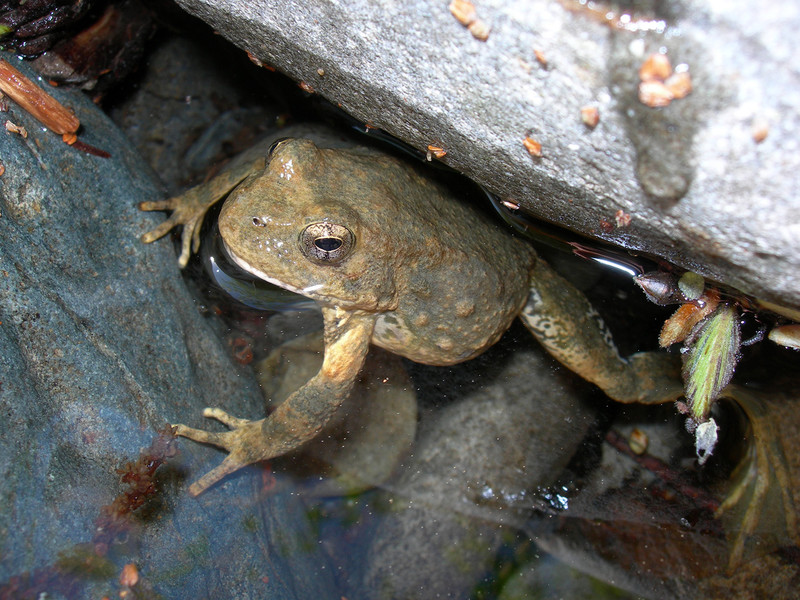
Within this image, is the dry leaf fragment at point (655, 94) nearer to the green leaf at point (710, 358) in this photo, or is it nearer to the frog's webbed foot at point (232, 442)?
the green leaf at point (710, 358)

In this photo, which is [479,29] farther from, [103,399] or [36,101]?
[36,101]

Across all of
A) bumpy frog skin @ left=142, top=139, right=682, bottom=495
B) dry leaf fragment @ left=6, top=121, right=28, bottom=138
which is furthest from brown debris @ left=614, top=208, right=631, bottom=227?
dry leaf fragment @ left=6, top=121, right=28, bottom=138

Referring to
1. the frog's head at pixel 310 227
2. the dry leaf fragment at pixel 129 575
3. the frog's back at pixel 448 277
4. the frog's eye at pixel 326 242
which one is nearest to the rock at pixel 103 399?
the dry leaf fragment at pixel 129 575

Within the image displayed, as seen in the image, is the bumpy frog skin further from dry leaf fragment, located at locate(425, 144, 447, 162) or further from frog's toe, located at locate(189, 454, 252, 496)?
dry leaf fragment, located at locate(425, 144, 447, 162)

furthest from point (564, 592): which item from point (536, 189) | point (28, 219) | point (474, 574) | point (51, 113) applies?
point (51, 113)

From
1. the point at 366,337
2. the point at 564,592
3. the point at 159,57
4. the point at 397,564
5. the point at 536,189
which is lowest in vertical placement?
the point at 397,564

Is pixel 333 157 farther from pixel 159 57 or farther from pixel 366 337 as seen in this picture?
pixel 159 57
